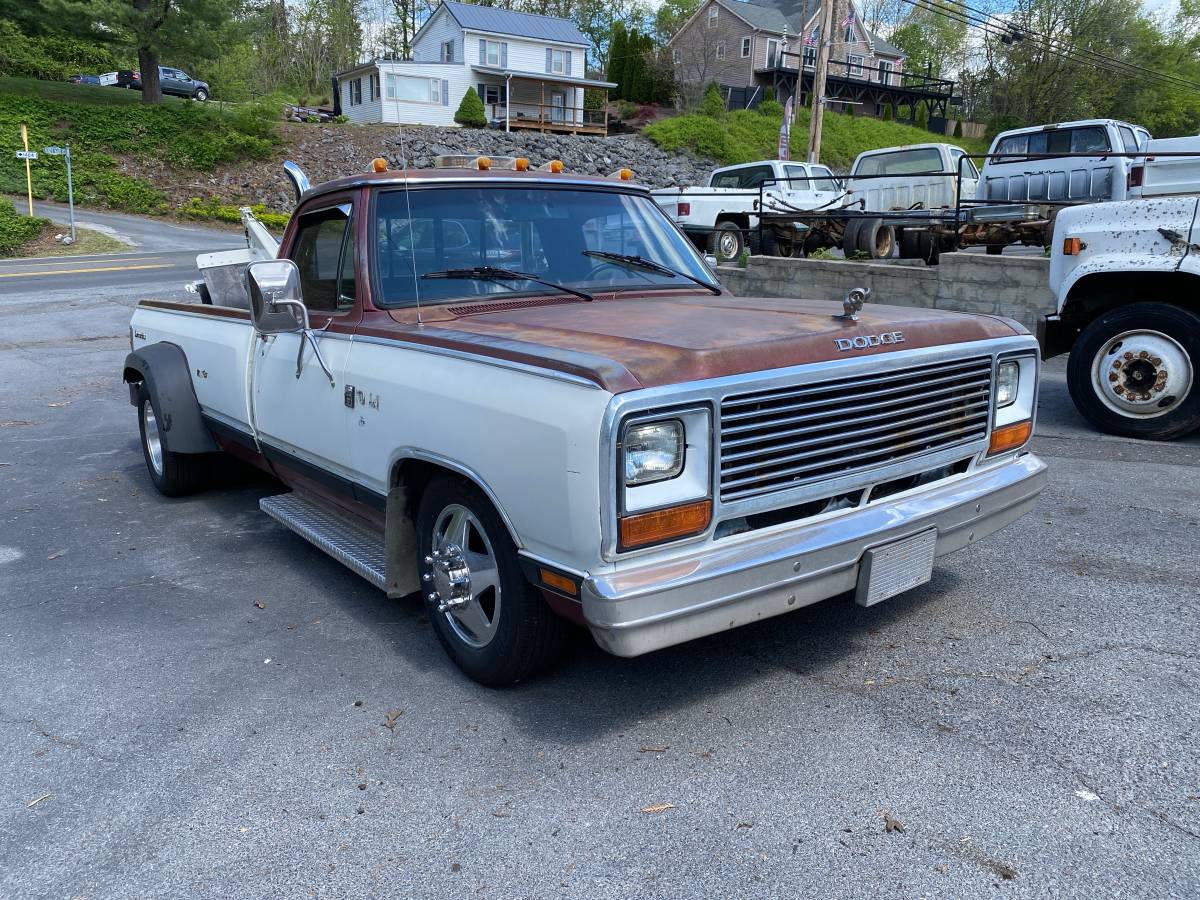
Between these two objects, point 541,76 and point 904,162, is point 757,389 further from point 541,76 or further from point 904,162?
point 541,76

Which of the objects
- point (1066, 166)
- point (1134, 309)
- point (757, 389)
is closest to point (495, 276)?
point (757, 389)

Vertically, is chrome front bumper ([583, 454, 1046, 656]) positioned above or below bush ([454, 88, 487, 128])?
below

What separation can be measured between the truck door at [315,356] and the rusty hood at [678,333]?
0.55 metres

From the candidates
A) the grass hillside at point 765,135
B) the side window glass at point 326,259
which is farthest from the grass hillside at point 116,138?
the side window glass at point 326,259

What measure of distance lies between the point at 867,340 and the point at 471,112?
145 ft

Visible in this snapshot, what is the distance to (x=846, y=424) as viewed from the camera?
11.0ft

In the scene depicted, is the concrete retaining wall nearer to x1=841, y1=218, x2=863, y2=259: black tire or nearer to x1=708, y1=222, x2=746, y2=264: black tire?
x1=841, y1=218, x2=863, y2=259: black tire

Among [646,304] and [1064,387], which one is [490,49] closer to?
[1064,387]

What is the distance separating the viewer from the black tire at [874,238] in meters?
14.0

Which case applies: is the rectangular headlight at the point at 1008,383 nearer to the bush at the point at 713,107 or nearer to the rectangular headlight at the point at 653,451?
the rectangular headlight at the point at 653,451

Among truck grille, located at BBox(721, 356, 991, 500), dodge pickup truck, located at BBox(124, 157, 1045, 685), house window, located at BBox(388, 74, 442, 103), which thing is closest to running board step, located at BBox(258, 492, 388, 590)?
dodge pickup truck, located at BBox(124, 157, 1045, 685)

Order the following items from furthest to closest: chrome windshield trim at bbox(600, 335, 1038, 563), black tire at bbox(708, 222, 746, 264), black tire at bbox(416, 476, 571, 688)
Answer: black tire at bbox(708, 222, 746, 264) → black tire at bbox(416, 476, 571, 688) → chrome windshield trim at bbox(600, 335, 1038, 563)

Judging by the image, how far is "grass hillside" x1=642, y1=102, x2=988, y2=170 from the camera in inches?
1741

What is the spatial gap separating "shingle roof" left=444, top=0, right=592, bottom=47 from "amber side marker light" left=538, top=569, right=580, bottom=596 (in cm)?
5050
